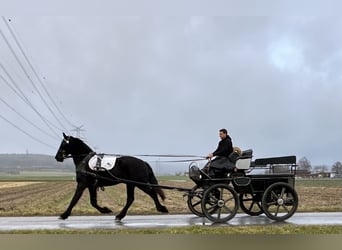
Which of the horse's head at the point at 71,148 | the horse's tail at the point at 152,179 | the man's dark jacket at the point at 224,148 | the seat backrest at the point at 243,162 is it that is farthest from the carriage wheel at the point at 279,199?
the horse's head at the point at 71,148

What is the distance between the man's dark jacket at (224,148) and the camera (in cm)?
771

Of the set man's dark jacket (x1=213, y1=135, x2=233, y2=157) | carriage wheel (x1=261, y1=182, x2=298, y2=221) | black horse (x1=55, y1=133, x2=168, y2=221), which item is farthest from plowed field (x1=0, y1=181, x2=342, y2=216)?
carriage wheel (x1=261, y1=182, x2=298, y2=221)

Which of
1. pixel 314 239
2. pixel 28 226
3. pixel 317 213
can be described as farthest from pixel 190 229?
pixel 317 213

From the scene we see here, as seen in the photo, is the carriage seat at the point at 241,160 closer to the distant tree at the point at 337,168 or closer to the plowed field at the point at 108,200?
the plowed field at the point at 108,200

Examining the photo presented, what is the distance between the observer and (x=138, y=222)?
7.78 metres

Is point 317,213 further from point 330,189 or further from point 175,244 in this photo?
point 330,189

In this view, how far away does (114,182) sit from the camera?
7.90 meters

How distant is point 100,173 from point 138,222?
107 centimetres

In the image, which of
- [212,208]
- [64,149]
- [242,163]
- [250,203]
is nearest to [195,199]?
[212,208]

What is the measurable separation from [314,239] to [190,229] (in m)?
1.78

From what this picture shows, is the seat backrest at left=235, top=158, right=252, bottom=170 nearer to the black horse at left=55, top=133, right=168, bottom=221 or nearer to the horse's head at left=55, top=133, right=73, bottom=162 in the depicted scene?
the black horse at left=55, top=133, right=168, bottom=221

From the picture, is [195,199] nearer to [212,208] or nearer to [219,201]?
[212,208]

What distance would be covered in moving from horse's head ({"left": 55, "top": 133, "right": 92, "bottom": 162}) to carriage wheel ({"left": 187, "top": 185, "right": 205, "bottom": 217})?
1979mm

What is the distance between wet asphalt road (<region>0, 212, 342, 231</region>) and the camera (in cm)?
720
